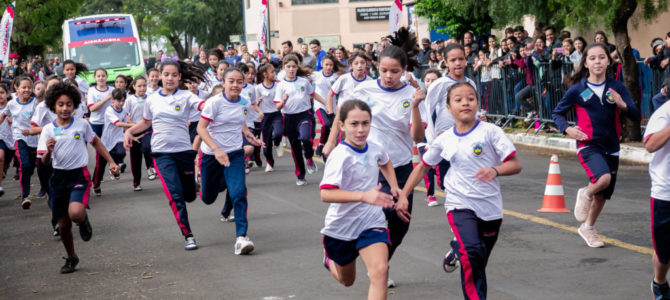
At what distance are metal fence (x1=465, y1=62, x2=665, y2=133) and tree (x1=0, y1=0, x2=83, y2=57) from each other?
2723 cm

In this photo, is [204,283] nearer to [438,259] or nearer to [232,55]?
[438,259]

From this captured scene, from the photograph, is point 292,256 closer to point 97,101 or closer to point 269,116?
point 269,116

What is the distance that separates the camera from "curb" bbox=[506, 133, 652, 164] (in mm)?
15062

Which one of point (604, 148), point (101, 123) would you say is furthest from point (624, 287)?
point (101, 123)

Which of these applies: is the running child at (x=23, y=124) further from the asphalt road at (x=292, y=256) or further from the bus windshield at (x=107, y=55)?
the bus windshield at (x=107, y=55)

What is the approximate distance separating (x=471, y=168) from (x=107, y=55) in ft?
91.1

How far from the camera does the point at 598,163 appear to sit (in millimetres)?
8328

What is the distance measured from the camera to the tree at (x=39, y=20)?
4291cm

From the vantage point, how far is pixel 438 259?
8.32 metres

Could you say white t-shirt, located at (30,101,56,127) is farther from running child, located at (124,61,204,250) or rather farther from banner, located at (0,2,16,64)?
banner, located at (0,2,16,64)

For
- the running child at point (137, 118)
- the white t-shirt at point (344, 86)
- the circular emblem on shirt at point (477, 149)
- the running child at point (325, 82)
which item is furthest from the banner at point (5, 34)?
the circular emblem on shirt at point (477, 149)

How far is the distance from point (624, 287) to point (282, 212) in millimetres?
5500

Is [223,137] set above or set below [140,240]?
above

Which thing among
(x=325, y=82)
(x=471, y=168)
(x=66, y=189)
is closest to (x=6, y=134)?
(x=325, y=82)
